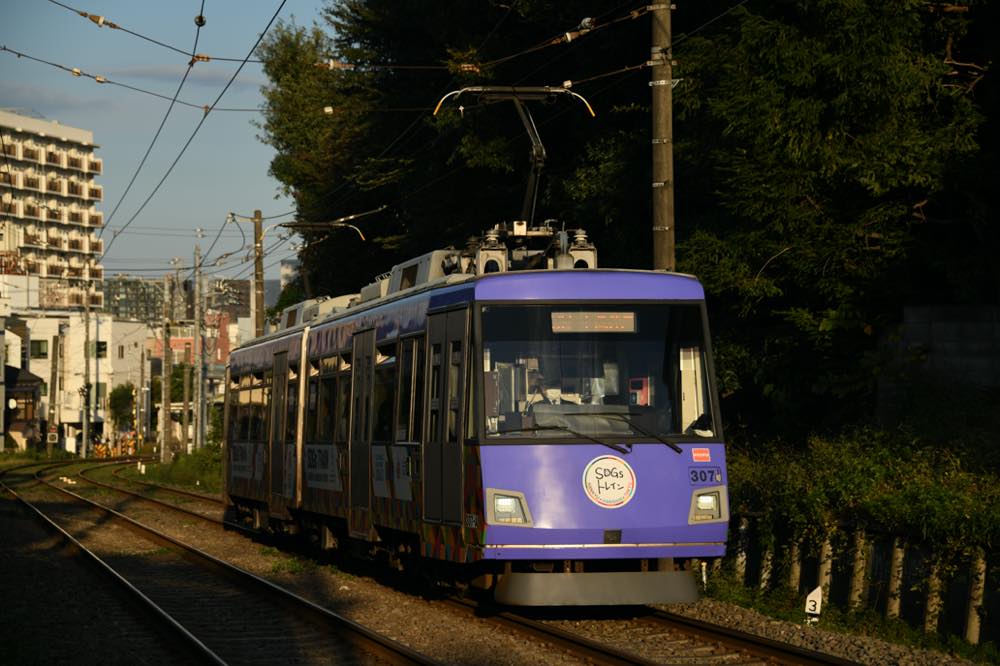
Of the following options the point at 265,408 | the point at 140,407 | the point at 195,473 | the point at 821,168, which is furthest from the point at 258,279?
the point at 140,407

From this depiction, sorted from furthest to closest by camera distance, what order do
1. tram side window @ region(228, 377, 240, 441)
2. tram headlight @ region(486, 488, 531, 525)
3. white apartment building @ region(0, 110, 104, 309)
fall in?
white apartment building @ region(0, 110, 104, 309) < tram side window @ region(228, 377, 240, 441) < tram headlight @ region(486, 488, 531, 525)

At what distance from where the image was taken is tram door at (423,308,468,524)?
13.2 metres

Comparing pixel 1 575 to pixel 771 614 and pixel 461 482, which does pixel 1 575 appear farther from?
pixel 771 614

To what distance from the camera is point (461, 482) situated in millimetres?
13094

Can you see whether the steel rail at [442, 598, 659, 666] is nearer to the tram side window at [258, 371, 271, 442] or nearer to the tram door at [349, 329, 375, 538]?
the tram door at [349, 329, 375, 538]

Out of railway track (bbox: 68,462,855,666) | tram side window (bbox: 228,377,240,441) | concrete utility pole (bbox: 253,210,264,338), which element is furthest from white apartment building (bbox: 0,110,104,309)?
railway track (bbox: 68,462,855,666)

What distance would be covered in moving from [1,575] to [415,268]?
7482mm

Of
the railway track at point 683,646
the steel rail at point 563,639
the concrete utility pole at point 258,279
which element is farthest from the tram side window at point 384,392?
the concrete utility pole at point 258,279

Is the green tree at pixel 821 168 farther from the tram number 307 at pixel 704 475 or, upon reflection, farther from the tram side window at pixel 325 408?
the tram number 307 at pixel 704 475

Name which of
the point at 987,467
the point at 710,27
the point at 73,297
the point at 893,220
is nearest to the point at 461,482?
the point at 987,467

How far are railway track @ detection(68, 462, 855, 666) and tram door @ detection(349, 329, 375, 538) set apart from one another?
271 cm

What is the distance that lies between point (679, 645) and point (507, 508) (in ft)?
6.00

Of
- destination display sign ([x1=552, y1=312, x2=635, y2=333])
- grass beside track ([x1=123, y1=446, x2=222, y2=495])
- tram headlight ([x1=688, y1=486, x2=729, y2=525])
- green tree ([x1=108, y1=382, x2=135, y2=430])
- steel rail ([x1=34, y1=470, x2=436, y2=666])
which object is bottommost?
steel rail ([x1=34, y1=470, x2=436, y2=666])

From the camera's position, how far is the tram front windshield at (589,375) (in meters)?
13.0
